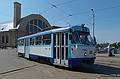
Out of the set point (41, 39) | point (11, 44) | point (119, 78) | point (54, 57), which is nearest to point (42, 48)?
point (41, 39)

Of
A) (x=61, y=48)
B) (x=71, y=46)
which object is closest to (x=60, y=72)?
(x=71, y=46)

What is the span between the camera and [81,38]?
621 inches

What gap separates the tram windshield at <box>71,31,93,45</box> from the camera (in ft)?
50.9

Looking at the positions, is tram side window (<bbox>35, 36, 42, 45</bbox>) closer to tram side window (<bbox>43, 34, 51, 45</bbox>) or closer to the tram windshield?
tram side window (<bbox>43, 34, 51, 45</bbox>)

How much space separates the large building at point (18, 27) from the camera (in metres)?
101

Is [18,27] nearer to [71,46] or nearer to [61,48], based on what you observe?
[61,48]

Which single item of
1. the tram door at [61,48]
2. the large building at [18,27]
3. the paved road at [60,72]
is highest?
the large building at [18,27]

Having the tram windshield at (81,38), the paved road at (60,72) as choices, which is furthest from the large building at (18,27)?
the tram windshield at (81,38)

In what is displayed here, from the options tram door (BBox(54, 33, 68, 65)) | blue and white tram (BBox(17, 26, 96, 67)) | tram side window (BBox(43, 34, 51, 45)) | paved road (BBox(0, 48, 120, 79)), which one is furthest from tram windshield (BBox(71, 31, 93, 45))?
tram side window (BBox(43, 34, 51, 45))

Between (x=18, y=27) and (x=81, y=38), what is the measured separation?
285ft

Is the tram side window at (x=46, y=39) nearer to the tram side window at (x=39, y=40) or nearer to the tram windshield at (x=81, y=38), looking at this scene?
the tram side window at (x=39, y=40)

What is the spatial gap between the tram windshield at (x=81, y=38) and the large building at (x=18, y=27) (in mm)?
82911

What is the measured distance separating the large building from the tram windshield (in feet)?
272

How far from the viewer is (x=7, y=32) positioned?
104000mm
